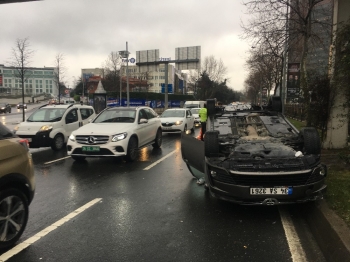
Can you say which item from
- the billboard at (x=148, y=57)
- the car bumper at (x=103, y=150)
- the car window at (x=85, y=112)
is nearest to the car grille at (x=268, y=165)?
the car bumper at (x=103, y=150)

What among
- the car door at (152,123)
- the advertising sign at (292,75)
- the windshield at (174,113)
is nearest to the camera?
the car door at (152,123)

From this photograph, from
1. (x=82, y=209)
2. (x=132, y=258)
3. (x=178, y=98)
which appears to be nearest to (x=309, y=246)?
(x=132, y=258)

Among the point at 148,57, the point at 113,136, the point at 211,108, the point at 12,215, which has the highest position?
the point at 148,57

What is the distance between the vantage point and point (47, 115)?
11.9 m

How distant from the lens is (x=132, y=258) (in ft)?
11.5

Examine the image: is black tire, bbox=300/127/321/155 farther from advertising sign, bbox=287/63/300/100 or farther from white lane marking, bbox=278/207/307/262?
advertising sign, bbox=287/63/300/100

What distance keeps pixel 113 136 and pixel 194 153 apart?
329 cm

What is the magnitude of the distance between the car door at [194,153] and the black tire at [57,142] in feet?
20.8

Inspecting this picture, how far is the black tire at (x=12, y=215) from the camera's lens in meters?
A: 3.63

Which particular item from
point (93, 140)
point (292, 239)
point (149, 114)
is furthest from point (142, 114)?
point (292, 239)

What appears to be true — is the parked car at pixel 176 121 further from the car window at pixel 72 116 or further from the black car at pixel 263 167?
the black car at pixel 263 167

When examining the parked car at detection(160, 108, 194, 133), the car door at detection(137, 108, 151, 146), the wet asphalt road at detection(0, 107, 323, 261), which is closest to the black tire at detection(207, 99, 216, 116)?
the wet asphalt road at detection(0, 107, 323, 261)

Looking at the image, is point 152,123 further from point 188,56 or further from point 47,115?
point 188,56

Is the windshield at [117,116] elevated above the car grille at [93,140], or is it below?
above
